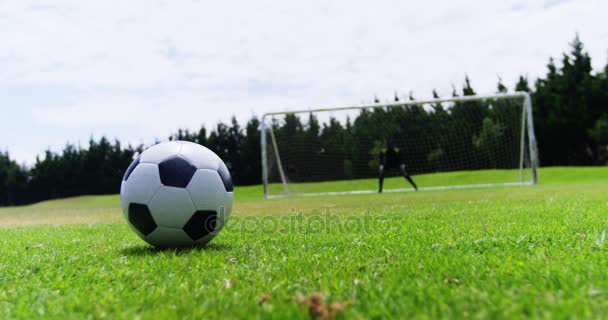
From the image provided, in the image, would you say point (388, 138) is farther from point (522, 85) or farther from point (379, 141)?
point (522, 85)

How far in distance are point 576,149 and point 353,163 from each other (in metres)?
22.2

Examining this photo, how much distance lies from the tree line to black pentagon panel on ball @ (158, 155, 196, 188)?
17341mm

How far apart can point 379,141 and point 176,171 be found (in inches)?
785

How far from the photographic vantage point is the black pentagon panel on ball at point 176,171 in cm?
428

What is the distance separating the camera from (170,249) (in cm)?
447

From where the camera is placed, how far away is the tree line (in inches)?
894

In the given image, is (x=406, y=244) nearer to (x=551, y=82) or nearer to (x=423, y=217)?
(x=423, y=217)

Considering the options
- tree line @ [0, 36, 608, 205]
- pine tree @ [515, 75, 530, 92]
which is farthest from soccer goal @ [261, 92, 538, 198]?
pine tree @ [515, 75, 530, 92]

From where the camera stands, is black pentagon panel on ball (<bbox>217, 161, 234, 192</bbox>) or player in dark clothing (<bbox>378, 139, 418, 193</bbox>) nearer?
black pentagon panel on ball (<bbox>217, 161, 234, 192</bbox>)

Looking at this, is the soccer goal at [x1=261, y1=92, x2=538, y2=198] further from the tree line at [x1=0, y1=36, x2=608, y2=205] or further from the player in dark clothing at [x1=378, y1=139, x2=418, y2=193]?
the player in dark clothing at [x1=378, y1=139, x2=418, y2=193]

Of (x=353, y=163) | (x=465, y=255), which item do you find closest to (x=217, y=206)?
(x=465, y=255)

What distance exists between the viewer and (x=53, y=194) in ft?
129

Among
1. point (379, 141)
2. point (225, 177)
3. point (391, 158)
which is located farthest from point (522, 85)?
point (225, 177)

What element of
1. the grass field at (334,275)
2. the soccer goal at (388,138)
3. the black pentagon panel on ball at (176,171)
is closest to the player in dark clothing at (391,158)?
the soccer goal at (388,138)
